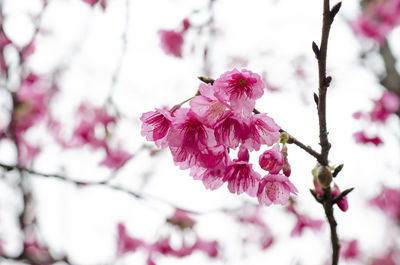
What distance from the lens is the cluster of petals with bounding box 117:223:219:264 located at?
10.6 ft

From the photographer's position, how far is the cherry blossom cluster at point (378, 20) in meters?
5.11

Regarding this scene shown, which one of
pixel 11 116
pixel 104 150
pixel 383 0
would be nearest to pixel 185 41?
pixel 104 150

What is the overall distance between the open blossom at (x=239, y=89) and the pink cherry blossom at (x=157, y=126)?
0.23 meters

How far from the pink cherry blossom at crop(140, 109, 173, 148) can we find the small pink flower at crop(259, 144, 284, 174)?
0.35 meters

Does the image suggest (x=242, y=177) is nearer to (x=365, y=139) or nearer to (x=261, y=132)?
(x=261, y=132)

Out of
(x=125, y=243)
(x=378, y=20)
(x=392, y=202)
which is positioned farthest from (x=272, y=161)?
(x=392, y=202)

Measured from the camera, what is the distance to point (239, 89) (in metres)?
1.24

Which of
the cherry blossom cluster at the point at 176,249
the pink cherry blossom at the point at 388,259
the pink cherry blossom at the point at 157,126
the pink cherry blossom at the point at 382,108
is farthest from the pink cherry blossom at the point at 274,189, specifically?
the pink cherry blossom at the point at 388,259

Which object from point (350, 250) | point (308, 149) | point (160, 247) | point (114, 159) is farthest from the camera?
point (350, 250)

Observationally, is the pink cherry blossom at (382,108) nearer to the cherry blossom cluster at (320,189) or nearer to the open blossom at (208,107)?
the cherry blossom cluster at (320,189)

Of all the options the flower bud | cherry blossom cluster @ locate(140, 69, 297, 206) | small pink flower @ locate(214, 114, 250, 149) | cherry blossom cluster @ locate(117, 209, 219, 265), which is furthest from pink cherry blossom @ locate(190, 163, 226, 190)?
cherry blossom cluster @ locate(117, 209, 219, 265)

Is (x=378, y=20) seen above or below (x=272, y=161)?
above

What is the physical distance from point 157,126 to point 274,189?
1.56 ft

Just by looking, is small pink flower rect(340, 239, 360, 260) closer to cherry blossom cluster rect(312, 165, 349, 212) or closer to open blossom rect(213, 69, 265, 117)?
cherry blossom cluster rect(312, 165, 349, 212)
